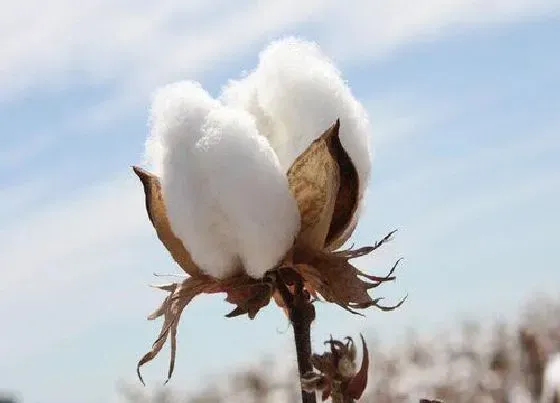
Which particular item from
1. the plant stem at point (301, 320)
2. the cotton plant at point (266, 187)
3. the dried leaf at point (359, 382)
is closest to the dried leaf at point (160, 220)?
the cotton plant at point (266, 187)

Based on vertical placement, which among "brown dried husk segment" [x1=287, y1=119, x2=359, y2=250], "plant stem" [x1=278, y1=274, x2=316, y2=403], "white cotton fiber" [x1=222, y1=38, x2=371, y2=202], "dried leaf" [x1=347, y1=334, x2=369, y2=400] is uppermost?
"white cotton fiber" [x1=222, y1=38, x2=371, y2=202]

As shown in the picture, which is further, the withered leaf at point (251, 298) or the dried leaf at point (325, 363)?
the withered leaf at point (251, 298)

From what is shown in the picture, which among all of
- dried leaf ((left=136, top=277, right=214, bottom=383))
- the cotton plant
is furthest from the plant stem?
dried leaf ((left=136, top=277, right=214, bottom=383))

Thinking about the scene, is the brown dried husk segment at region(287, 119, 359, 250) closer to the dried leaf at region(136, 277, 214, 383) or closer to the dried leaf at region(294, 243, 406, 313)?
the dried leaf at region(294, 243, 406, 313)

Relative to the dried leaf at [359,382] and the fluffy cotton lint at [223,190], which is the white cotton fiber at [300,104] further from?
the dried leaf at [359,382]

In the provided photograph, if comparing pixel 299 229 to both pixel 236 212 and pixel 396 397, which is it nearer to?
pixel 236 212

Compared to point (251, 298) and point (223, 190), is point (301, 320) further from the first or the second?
point (223, 190)

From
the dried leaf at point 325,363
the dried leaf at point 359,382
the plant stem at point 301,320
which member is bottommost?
the dried leaf at point 359,382
